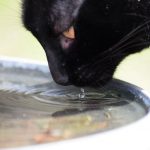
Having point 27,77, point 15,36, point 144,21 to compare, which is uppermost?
point 144,21

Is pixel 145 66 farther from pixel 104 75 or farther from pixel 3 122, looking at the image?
pixel 3 122

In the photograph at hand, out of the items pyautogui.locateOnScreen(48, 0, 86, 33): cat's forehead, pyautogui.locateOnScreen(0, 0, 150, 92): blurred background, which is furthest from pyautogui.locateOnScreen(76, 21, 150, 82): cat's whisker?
pyautogui.locateOnScreen(0, 0, 150, 92): blurred background

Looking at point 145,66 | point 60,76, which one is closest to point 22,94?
point 60,76

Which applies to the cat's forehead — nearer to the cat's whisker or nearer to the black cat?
the black cat

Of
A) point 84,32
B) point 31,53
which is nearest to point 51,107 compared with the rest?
point 84,32

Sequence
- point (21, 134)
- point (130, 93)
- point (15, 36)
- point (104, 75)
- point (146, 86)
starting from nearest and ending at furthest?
point (21, 134) → point (130, 93) → point (104, 75) → point (146, 86) → point (15, 36)

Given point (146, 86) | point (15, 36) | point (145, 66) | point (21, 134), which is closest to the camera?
point (21, 134)

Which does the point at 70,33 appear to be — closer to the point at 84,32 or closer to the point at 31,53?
the point at 84,32
